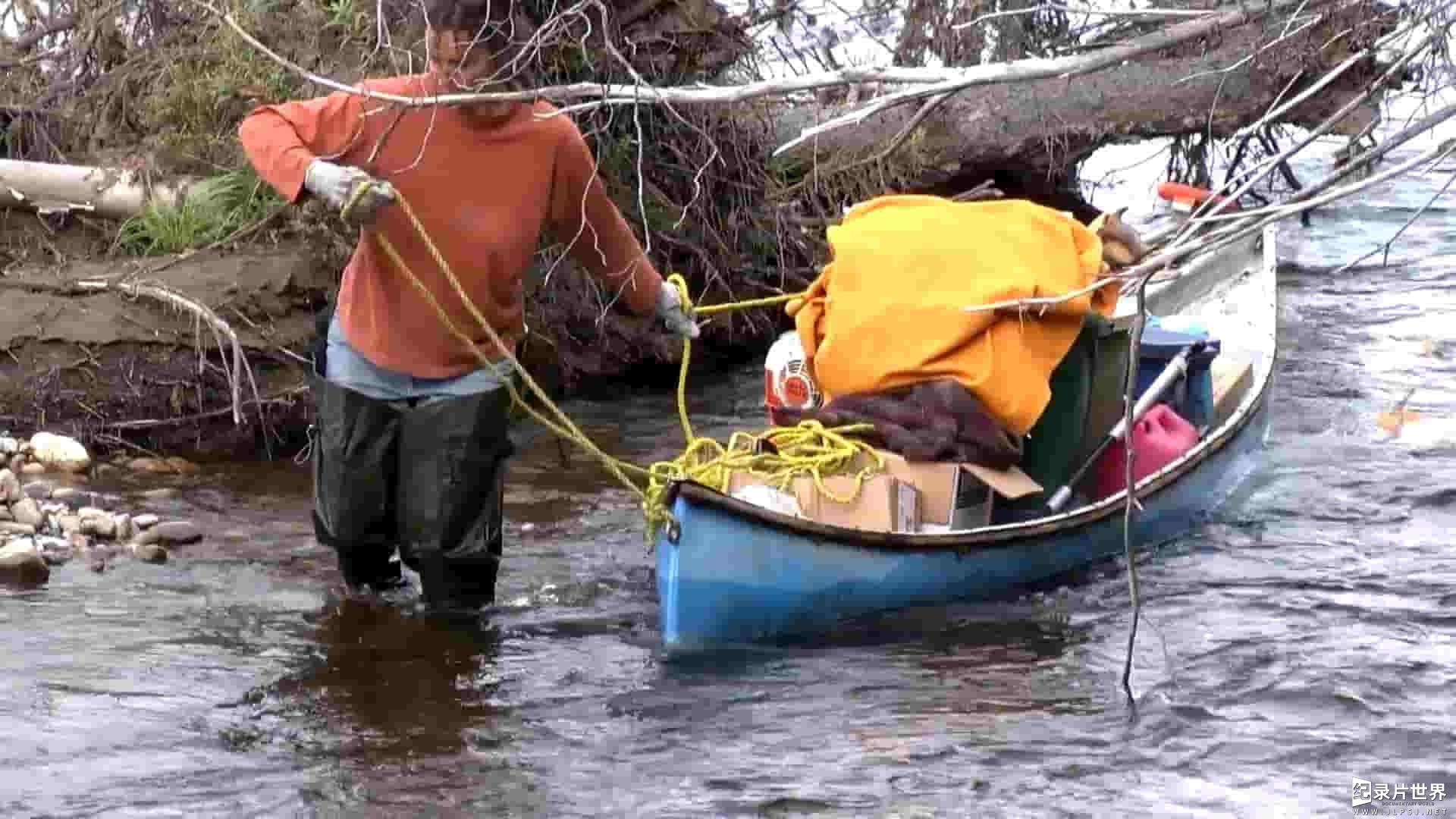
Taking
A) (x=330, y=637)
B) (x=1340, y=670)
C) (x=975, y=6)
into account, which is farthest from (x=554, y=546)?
(x=975, y=6)

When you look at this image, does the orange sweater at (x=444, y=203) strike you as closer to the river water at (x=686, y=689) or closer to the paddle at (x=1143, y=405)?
the river water at (x=686, y=689)

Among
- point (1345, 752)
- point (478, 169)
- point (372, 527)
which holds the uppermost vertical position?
point (478, 169)

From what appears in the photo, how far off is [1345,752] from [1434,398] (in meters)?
5.28

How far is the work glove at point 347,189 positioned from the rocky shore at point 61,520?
238 centimetres

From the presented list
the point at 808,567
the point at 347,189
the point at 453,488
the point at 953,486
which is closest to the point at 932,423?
the point at 953,486

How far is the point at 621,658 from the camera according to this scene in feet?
22.7

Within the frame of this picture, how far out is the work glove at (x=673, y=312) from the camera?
664 centimetres

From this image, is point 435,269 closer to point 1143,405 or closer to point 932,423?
point 932,423

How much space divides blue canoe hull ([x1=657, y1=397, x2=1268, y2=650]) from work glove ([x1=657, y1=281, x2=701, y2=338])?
59cm

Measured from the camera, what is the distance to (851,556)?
691 centimetres

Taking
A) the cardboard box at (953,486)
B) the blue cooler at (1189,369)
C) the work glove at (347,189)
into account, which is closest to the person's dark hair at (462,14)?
the work glove at (347,189)

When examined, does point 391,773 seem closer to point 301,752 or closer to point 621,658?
point 301,752

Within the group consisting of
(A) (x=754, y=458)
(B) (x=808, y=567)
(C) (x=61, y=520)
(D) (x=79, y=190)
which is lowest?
(C) (x=61, y=520)

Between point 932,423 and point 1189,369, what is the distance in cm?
206
